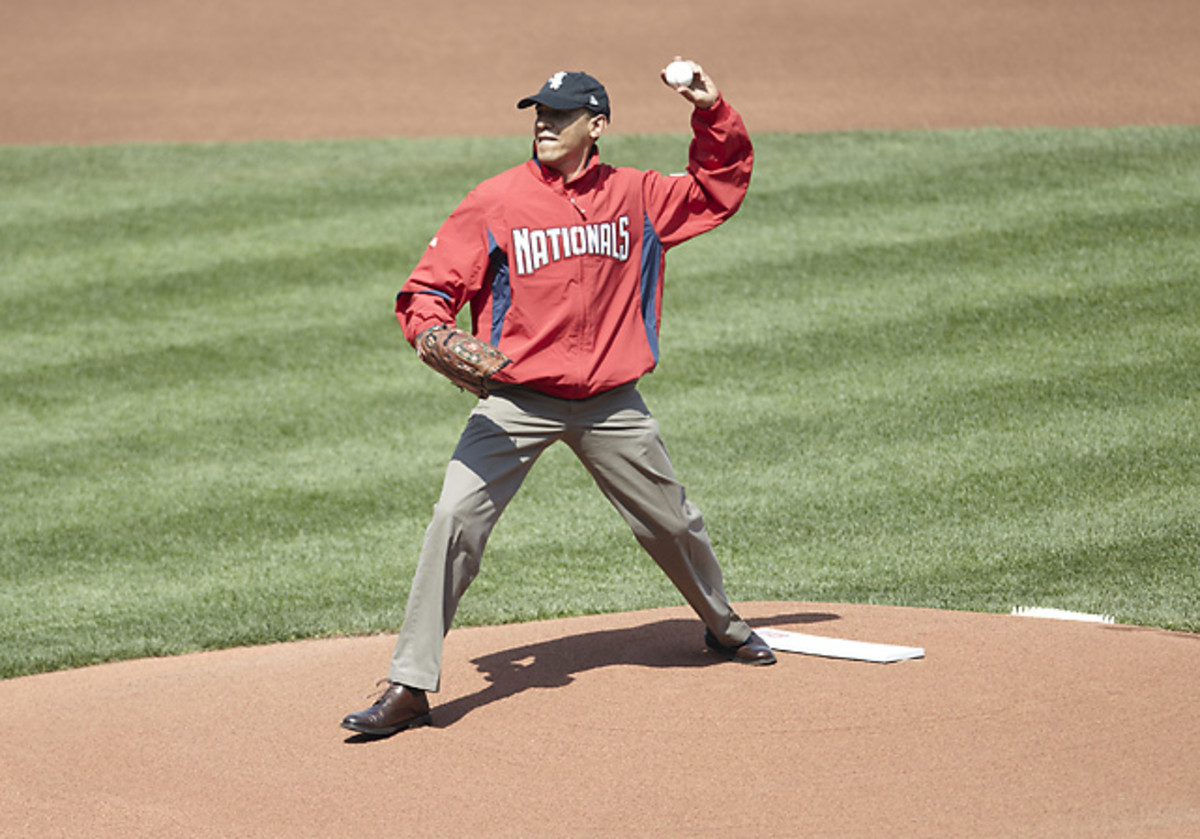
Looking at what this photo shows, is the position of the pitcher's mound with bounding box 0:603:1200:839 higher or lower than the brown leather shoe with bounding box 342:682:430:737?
lower

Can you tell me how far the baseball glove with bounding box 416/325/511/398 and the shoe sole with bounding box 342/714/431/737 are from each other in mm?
1099

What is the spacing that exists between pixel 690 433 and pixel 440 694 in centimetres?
431

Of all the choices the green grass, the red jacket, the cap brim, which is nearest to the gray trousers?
the red jacket

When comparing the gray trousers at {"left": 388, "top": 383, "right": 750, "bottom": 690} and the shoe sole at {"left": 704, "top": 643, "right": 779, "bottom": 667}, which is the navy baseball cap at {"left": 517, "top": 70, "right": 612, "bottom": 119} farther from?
the shoe sole at {"left": 704, "top": 643, "right": 779, "bottom": 667}

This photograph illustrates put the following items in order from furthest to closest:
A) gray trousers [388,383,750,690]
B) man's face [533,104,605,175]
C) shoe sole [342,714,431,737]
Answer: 1. man's face [533,104,605,175]
2. gray trousers [388,383,750,690]
3. shoe sole [342,714,431,737]

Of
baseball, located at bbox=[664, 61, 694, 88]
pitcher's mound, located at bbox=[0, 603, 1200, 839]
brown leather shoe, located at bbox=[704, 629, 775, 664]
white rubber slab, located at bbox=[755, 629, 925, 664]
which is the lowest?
pitcher's mound, located at bbox=[0, 603, 1200, 839]

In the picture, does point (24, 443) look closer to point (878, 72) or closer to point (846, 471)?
point (846, 471)

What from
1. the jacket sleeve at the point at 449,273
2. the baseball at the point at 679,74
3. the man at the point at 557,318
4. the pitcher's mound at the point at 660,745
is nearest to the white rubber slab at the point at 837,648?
the pitcher's mound at the point at 660,745

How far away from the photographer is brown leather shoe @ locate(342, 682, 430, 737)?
477 cm

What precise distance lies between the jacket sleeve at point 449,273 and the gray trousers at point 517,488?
0.38m

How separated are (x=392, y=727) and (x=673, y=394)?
5406 mm

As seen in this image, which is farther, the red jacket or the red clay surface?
the red jacket

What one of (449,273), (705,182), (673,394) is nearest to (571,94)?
(705,182)

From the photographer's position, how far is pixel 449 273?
16.0 feet
